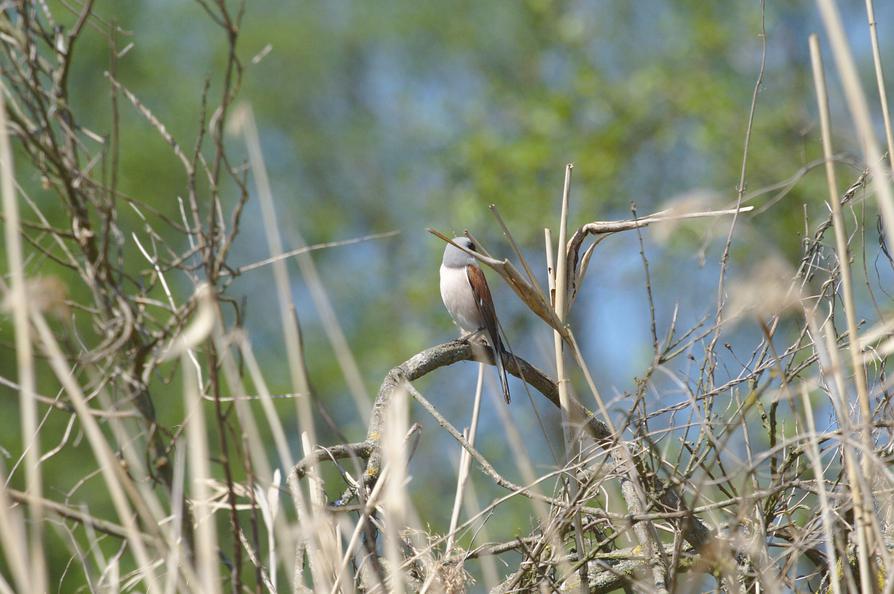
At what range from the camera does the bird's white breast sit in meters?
5.69

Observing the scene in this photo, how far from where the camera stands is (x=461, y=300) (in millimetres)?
5715

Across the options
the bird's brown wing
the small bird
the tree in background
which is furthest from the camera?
the small bird

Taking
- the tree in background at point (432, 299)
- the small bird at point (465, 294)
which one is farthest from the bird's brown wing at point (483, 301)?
the tree in background at point (432, 299)

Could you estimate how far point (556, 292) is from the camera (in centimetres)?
231

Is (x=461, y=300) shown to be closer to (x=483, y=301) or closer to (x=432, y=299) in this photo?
(x=483, y=301)

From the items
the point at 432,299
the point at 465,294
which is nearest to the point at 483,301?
the point at 465,294

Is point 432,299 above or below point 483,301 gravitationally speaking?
below

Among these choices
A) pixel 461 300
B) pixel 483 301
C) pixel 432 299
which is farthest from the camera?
pixel 432 299

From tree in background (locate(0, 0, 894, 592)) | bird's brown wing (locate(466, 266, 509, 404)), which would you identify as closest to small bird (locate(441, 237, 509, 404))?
bird's brown wing (locate(466, 266, 509, 404))

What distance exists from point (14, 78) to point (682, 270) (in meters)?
11.2

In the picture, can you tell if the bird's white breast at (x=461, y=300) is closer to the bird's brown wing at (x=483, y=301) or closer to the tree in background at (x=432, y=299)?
the bird's brown wing at (x=483, y=301)

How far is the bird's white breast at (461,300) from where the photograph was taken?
5.69 m

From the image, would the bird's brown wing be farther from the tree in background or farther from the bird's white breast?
the tree in background

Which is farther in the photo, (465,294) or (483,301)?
(465,294)
